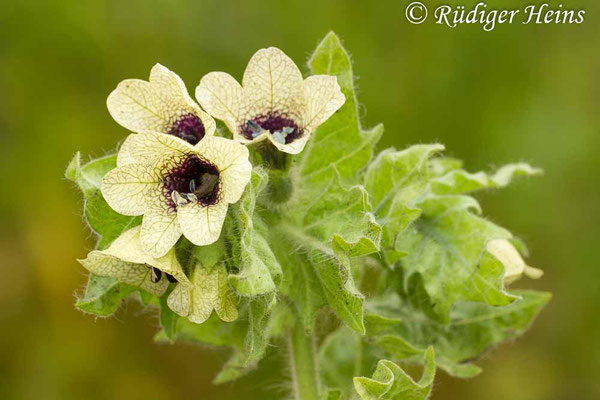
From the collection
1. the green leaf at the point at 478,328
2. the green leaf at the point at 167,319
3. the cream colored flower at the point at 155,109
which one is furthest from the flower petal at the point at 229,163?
the green leaf at the point at 478,328

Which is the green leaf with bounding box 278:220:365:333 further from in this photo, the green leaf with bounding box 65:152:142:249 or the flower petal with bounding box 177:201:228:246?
the green leaf with bounding box 65:152:142:249

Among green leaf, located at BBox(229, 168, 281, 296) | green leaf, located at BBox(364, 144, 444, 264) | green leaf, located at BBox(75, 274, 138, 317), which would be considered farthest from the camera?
green leaf, located at BBox(364, 144, 444, 264)

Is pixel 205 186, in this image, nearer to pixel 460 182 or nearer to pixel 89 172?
pixel 89 172

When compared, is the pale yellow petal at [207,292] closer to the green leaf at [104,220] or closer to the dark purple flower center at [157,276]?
the dark purple flower center at [157,276]

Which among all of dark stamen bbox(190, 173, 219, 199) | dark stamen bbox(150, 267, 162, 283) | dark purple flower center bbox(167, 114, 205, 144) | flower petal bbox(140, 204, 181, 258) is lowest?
dark stamen bbox(150, 267, 162, 283)

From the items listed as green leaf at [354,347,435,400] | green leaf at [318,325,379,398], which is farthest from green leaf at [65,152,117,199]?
green leaf at [318,325,379,398]

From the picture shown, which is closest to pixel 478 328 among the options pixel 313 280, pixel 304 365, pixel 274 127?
pixel 304 365
